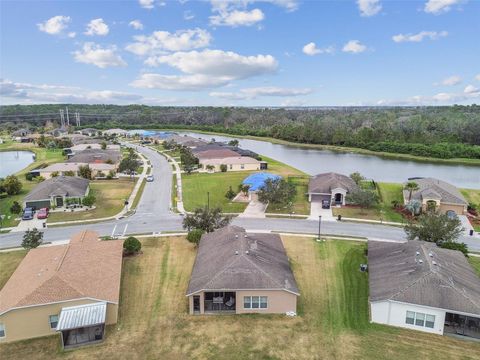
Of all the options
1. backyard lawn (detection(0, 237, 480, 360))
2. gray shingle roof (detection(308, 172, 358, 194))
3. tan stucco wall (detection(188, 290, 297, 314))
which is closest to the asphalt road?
gray shingle roof (detection(308, 172, 358, 194))

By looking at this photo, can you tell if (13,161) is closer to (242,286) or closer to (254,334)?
(242,286)

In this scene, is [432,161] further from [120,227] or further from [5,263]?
[5,263]

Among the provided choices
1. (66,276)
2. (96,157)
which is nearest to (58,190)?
(66,276)

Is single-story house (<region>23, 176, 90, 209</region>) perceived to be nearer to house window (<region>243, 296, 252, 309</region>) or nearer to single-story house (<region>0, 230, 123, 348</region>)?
single-story house (<region>0, 230, 123, 348</region>)

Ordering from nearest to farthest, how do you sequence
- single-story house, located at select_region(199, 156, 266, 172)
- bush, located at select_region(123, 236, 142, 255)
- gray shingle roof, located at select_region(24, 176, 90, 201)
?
bush, located at select_region(123, 236, 142, 255)
gray shingle roof, located at select_region(24, 176, 90, 201)
single-story house, located at select_region(199, 156, 266, 172)

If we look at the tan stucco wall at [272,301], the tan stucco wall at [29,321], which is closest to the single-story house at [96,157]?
the tan stucco wall at [29,321]

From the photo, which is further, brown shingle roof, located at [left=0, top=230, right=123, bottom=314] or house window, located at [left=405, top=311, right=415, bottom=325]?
house window, located at [left=405, top=311, right=415, bottom=325]
